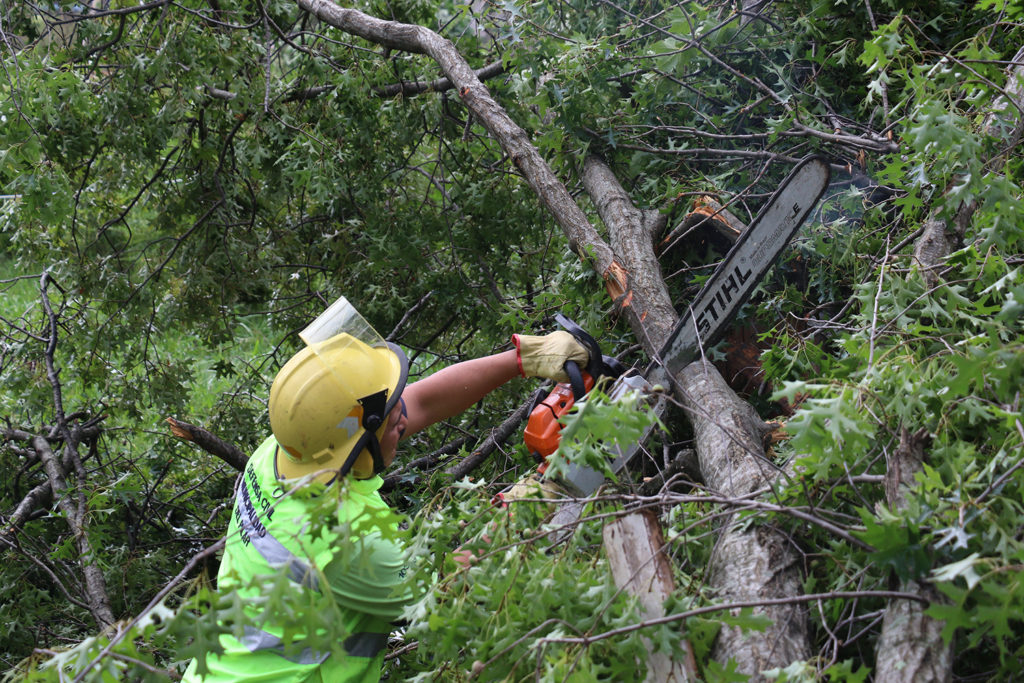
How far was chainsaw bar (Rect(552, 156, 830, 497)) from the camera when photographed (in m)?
2.36

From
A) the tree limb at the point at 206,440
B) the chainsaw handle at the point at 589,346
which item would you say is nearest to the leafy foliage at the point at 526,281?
the chainsaw handle at the point at 589,346

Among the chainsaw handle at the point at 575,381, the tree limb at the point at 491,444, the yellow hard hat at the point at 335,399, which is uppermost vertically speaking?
the yellow hard hat at the point at 335,399

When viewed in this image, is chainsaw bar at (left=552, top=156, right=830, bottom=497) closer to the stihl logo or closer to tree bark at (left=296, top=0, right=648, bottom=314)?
the stihl logo

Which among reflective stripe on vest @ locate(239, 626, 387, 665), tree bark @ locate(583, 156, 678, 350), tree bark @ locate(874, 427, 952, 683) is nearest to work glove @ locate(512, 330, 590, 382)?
tree bark @ locate(583, 156, 678, 350)

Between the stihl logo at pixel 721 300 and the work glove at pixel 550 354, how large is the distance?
370 millimetres

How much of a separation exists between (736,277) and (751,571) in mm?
952

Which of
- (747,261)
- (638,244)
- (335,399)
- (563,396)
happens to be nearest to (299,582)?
(335,399)

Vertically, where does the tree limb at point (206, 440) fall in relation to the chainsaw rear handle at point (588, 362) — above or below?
above

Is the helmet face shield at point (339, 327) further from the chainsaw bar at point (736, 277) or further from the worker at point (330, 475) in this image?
the chainsaw bar at point (736, 277)

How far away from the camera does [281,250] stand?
5520 millimetres

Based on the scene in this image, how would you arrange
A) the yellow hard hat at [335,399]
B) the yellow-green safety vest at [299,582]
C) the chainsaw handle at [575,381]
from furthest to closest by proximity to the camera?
the chainsaw handle at [575,381] < the yellow hard hat at [335,399] < the yellow-green safety vest at [299,582]

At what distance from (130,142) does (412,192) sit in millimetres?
1755

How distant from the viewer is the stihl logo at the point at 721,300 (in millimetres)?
2469

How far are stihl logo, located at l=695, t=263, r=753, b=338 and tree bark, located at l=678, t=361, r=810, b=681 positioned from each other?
368 millimetres
